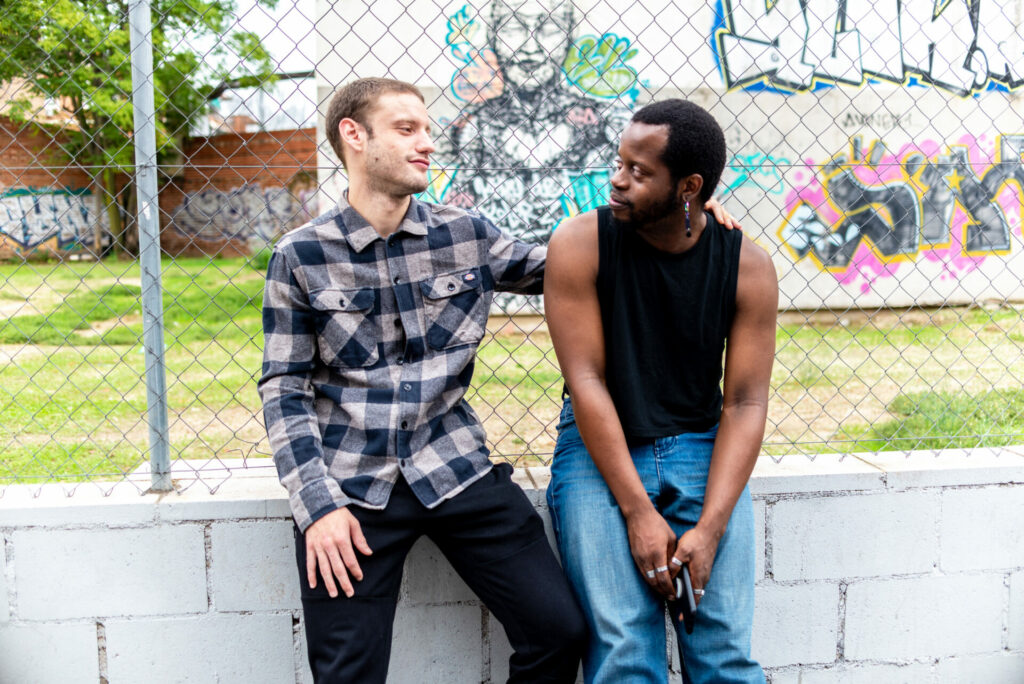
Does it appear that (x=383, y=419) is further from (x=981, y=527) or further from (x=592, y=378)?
(x=981, y=527)

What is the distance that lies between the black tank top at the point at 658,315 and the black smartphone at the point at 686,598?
1.12ft

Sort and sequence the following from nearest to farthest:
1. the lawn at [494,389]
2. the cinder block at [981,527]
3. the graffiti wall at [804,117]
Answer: the cinder block at [981,527] → the lawn at [494,389] → the graffiti wall at [804,117]

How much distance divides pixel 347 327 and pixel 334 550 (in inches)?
20.7

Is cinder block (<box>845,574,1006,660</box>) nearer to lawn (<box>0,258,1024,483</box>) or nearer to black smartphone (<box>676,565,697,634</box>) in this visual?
lawn (<box>0,258,1024,483</box>)

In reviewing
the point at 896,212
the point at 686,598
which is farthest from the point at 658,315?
the point at 896,212

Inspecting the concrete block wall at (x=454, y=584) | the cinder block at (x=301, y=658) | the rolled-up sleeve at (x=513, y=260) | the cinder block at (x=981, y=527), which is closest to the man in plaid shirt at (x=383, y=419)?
the rolled-up sleeve at (x=513, y=260)

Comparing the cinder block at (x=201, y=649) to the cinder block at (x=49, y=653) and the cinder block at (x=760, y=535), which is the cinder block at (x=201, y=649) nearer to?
the cinder block at (x=49, y=653)

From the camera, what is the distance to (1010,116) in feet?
29.3

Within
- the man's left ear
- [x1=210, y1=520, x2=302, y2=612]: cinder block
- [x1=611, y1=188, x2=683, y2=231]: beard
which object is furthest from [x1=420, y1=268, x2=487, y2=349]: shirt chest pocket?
[x1=210, y1=520, x2=302, y2=612]: cinder block

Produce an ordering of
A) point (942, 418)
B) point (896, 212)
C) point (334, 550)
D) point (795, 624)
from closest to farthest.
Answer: point (334, 550) → point (795, 624) → point (942, 418) → point (896, 212)

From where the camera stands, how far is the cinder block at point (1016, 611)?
8.11 ft

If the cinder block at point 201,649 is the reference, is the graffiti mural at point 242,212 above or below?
above

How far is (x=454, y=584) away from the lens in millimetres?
2203

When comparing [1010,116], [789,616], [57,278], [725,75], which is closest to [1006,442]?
[789,616]
